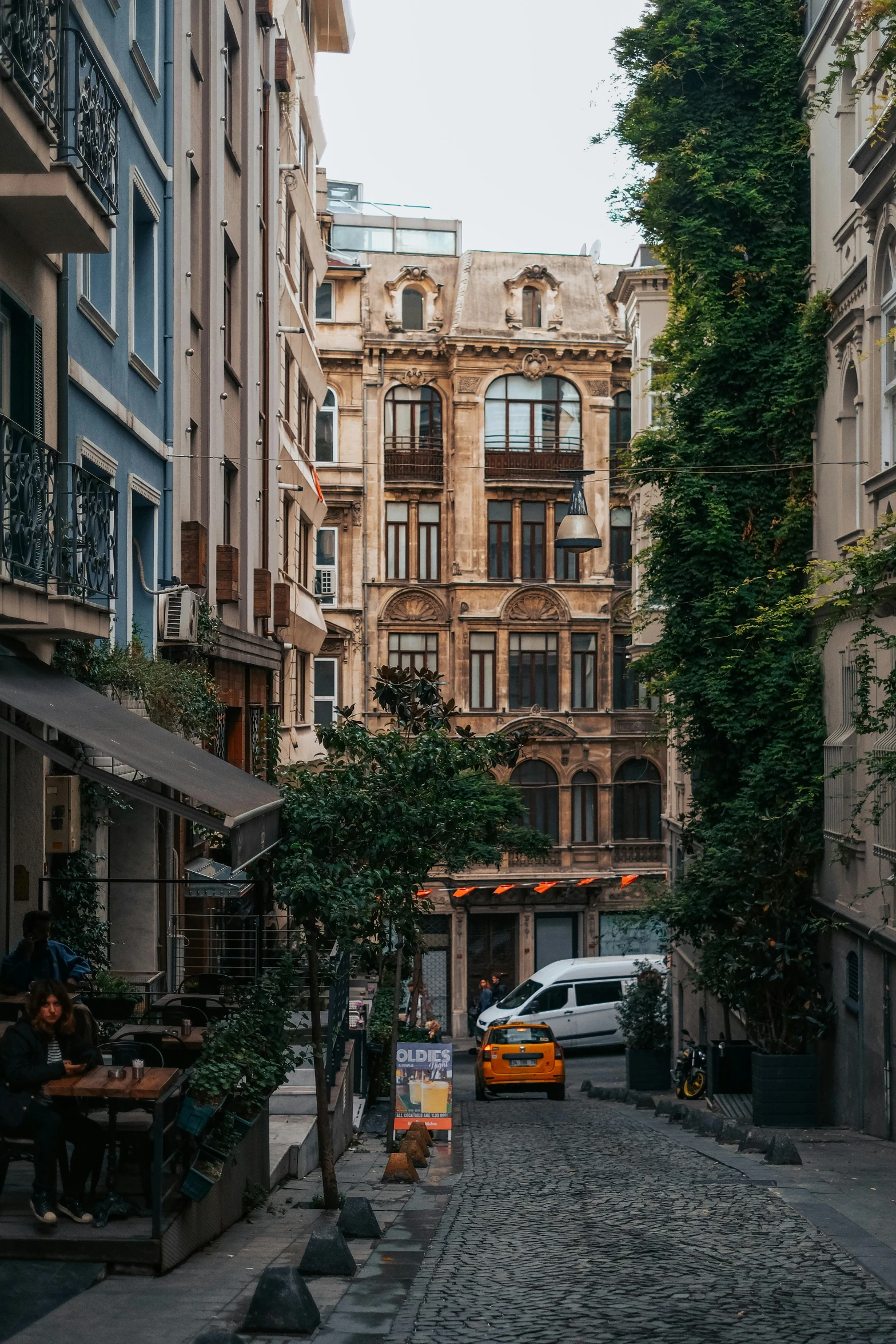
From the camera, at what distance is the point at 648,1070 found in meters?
30.6

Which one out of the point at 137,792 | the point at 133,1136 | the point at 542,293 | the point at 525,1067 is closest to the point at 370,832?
the point at 137,792

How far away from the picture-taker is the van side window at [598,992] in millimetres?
40344

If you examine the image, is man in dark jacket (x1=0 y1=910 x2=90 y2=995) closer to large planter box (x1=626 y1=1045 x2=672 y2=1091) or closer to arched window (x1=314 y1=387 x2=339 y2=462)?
large planter box (x1=626 y1=1045 x2=672 y2=1091)

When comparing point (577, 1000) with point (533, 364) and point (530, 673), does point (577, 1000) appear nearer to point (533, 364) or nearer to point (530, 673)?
point (530, 673)

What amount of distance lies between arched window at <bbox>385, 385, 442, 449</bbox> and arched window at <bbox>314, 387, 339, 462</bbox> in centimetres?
164

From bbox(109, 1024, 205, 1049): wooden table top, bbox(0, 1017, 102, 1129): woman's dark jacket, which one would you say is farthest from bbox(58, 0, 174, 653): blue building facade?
bbox(0, 1017, 102, 1129): woman's dark jacket

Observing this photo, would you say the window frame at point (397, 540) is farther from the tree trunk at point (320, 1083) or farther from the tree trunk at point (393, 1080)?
the tree trunk at point (320, 1083)

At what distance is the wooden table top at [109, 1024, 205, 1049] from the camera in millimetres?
10633

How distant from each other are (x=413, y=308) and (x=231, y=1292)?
4487cm

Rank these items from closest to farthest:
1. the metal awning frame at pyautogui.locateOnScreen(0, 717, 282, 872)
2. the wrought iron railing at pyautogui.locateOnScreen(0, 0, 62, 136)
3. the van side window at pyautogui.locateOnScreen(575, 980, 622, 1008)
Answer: the metal awning frame at pyautogui.locateOnScreen(0, 717, 282, 872), the wrought iron railing at pyautogui.locateOnScreen(0, 0, 62, 136), the van side window at pyautogui.locateOnScreen(575, 980, 622, 1008)

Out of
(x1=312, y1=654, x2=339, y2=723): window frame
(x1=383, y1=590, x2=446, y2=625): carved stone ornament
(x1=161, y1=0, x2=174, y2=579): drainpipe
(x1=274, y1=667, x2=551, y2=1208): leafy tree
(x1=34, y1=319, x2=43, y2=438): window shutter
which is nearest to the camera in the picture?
(x1=274, y1=667, x2=551, y2=1208): leafy tree

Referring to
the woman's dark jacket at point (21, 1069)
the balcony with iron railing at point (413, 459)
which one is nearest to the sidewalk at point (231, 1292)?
the woman's dark jacket at point (21, 1069)

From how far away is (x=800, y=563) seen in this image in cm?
2422

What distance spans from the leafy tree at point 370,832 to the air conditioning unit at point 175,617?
3999mm
